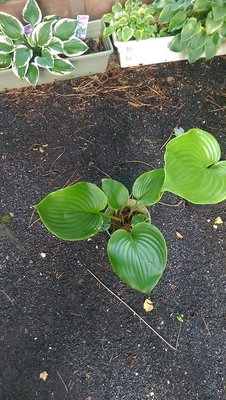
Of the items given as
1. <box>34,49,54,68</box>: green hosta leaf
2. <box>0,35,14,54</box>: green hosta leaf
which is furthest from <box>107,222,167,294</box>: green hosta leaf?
<box>0,35,14,54</box>: green hosta leaf

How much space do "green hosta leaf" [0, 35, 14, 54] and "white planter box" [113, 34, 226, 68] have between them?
0.37 meters

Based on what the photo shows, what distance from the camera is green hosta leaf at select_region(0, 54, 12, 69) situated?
59.5 inches

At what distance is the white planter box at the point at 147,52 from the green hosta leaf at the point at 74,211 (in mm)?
672


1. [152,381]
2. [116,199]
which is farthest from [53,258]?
[152,381]

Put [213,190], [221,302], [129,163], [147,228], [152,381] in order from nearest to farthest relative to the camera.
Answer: [213,190] < [147,228] < [152,381] < [221,302] < [129,163]

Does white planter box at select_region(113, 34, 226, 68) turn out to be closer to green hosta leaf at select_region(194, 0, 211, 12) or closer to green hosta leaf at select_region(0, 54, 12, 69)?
green hosta leaf at select_region(194, 0, 211, 12)

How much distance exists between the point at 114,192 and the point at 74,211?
0.49ft

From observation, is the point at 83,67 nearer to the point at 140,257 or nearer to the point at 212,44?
the point at 212,44

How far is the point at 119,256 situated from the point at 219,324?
0.48 meters

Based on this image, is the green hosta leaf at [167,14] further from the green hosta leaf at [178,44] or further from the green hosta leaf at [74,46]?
the green hosta leaf at [74,46]

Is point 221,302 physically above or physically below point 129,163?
below

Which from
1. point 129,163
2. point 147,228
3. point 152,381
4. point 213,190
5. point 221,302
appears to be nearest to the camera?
point 213,190

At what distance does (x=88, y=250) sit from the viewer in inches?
58.6

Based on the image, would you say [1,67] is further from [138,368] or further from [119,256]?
[138,368]
